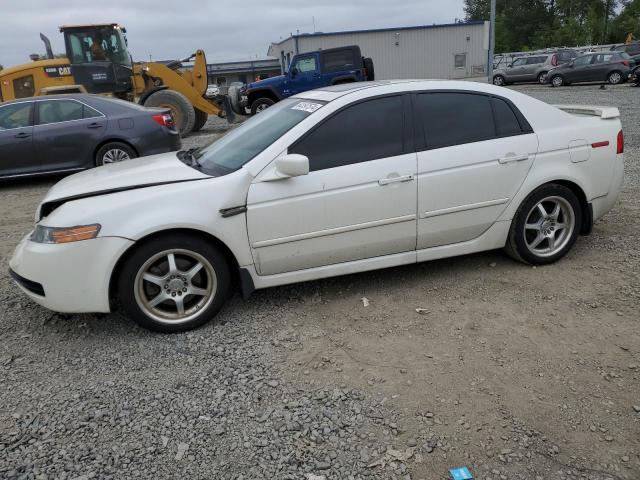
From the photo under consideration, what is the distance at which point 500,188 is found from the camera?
4.10 m

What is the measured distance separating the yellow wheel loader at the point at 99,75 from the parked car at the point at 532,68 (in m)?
20.1

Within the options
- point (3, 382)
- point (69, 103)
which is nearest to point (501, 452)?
point (3, 382)

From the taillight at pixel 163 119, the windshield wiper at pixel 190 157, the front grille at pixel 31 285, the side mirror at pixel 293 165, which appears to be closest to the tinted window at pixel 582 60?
the taillight at pixel 163 119

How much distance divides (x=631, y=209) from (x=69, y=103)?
8.22m

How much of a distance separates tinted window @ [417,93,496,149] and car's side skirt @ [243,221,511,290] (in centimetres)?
74

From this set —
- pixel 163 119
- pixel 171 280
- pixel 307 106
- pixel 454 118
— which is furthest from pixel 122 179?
pixel 163 119

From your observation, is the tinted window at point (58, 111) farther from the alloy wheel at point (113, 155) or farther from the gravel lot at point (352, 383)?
the gravel lot at point (352, 383)

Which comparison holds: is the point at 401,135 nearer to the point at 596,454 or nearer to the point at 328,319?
the point at 328,319

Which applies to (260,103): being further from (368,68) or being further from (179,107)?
(179,107)

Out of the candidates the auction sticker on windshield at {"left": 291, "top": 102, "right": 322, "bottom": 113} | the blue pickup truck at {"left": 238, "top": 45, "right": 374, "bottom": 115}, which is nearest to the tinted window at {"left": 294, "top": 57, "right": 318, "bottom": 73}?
the blue pickup truck at {"left": 238, "top": 45, "right": 374, "bottom": 115}

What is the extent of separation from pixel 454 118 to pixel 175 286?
7.85ft

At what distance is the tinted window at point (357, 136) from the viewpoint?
3.76 m

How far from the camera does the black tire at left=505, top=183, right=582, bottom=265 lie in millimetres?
4250

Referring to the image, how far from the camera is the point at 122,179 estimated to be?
381 cm
